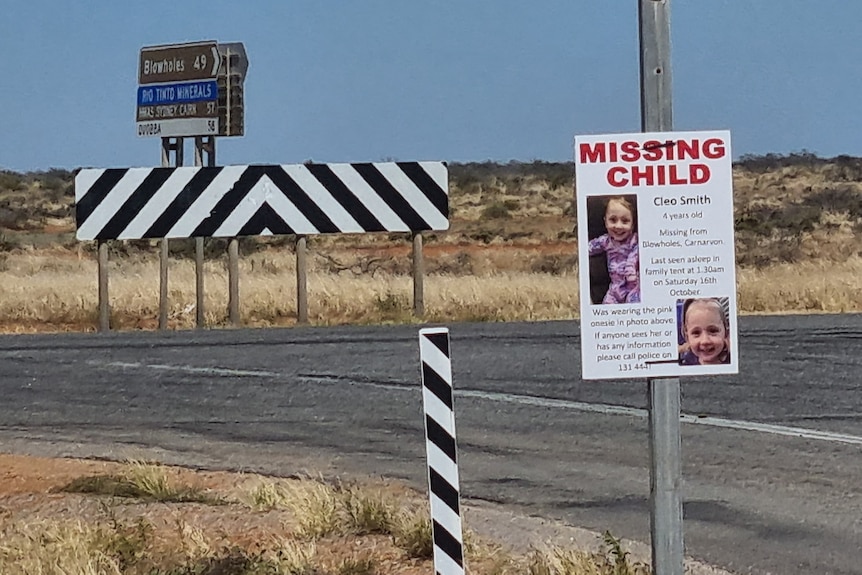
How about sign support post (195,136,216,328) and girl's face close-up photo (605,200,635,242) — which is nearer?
girl's face close-up photo (605,200,635,242)

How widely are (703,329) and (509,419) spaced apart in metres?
5.71

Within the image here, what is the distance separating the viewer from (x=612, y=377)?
4.28m

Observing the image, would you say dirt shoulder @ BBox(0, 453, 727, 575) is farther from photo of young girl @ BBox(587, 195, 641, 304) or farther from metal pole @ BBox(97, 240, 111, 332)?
metal pole @ BBox(97, 240, 111, 332)

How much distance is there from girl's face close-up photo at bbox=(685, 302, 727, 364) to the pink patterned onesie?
0.19m

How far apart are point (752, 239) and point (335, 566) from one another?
3663 centimetres

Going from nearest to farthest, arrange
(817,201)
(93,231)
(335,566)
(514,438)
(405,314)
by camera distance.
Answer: (335,566) → (514,438) → (93,231) → (405,314) → (817,201)

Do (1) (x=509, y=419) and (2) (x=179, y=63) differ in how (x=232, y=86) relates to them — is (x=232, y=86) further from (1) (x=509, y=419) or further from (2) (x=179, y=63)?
(1) (x=509, y=419)

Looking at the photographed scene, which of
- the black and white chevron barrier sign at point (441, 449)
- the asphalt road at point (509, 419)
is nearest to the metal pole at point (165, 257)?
the asphalt road at point (509, 419)

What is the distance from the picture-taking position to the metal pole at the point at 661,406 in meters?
4.38

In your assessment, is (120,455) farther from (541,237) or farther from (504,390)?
(541,237)

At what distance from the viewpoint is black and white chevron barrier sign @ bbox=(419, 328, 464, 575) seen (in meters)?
4.86

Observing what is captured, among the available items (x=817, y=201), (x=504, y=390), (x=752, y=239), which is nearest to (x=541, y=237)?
(x=752, y=239)

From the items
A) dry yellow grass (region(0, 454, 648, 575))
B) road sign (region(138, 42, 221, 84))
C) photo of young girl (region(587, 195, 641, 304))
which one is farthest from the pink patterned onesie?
road sign (region(138, 42, 221, 84))

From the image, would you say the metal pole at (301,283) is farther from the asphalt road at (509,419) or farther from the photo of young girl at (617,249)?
the photo of young girl at (617,249)
